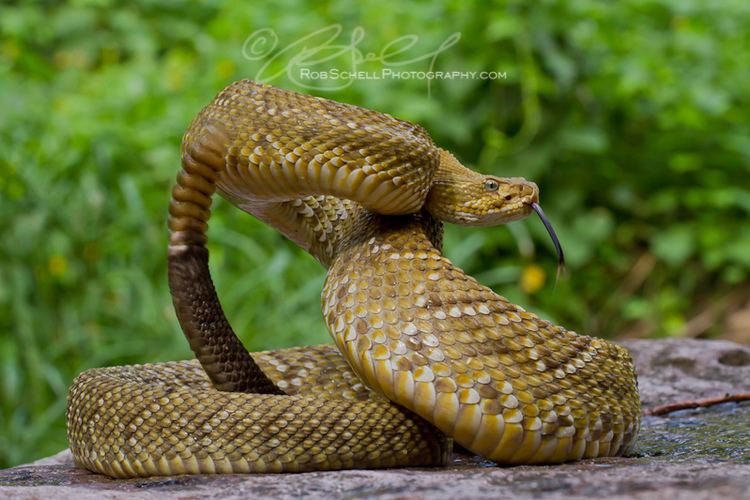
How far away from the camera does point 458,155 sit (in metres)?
8.32

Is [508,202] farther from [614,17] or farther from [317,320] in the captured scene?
[614,17]

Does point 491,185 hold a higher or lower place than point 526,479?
higher

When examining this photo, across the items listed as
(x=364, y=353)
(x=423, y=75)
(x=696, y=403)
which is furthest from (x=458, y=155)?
(x=364, y=353)

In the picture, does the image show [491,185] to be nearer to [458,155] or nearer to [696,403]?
[696,403]

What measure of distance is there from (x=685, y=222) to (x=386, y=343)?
20.4 ft

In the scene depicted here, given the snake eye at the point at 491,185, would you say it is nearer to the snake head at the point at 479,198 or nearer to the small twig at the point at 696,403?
the snake head at the point at 479,198

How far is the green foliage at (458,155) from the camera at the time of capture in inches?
259

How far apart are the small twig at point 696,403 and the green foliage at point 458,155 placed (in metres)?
2.76

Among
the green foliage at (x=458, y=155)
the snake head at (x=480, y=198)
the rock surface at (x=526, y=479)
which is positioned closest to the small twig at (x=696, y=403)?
the rock surface at (x=526, y=479)

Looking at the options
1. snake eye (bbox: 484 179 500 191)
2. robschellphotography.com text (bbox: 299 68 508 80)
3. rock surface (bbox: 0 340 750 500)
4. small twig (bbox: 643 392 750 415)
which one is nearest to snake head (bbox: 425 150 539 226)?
snake eye (bbox: 484 179 500 191)

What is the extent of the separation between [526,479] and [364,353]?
0.79 m

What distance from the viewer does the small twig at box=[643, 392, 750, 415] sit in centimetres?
439

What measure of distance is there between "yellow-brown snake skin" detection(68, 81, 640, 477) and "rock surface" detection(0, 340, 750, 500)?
0.12 meters
